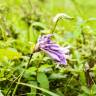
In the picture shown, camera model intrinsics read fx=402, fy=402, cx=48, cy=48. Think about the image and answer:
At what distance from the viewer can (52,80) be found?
1.31 m

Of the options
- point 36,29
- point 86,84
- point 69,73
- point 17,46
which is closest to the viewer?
point 86,84

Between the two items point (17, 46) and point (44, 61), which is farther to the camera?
point (17, 46)

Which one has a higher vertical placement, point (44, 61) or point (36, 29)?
point (36, 29)

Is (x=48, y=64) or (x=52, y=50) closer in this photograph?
(x=52, y=50)

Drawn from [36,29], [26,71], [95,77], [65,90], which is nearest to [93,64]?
[95,77]

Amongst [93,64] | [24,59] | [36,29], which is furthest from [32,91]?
[36,29]

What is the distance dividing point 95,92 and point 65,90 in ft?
0.44

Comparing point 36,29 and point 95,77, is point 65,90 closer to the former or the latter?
point 95,77

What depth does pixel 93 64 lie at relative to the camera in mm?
1381

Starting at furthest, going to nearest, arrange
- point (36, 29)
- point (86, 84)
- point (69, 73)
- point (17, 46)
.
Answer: point (36, 29), point (17, 46), point (69, 73), point (86, 84)

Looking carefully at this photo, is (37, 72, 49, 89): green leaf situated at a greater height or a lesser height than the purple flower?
lesser

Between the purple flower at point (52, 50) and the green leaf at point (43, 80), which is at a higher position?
the purple flower at point (52, 50)

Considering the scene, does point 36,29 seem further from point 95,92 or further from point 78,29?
point 95,92

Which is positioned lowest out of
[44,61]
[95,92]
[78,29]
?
[95,92]
